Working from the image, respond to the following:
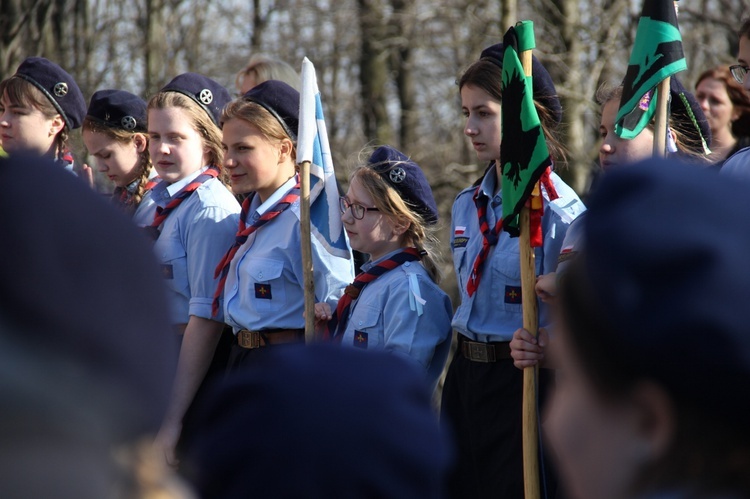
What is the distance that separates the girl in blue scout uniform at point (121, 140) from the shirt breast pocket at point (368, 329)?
5.90 ft

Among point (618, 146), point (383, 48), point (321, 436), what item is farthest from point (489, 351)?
point (383, 48)

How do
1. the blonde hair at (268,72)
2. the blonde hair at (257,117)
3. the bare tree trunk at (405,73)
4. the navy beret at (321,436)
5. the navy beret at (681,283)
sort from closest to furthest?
the navy beret at (681,283)
the navy beret at (321,436)
the blonde hair at (257,117)
the blonde hair at (268,72)
the bare tree trunk at (405,73)

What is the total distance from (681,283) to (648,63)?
3.16m

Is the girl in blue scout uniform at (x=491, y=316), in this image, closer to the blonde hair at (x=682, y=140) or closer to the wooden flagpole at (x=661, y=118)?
the blonde hair at (x=682, y=140)

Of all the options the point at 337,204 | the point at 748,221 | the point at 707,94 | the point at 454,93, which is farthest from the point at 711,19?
the point at 748,221

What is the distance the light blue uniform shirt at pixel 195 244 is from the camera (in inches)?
197

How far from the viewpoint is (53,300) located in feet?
3.22

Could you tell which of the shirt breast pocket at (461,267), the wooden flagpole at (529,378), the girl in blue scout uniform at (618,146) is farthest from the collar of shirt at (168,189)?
the girl in blue scout uniform at (618,146)

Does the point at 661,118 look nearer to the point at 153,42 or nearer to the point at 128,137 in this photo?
the point at 128,137

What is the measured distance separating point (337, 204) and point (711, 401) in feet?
12.2

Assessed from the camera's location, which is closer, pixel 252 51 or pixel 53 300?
pixel 53 300

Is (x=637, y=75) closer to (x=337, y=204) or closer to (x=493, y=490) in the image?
(x=337, y=204)

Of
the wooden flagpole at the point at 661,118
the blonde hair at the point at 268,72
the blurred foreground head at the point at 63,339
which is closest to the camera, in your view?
the blurred foreground head at the point at 63,339

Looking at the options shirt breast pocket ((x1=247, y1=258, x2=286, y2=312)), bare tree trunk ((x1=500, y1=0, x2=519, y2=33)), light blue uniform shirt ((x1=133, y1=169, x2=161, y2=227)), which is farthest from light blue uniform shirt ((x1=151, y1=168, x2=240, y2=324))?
bare tree trunk ((x1=500, y1=0, x2=519, y2=33))
